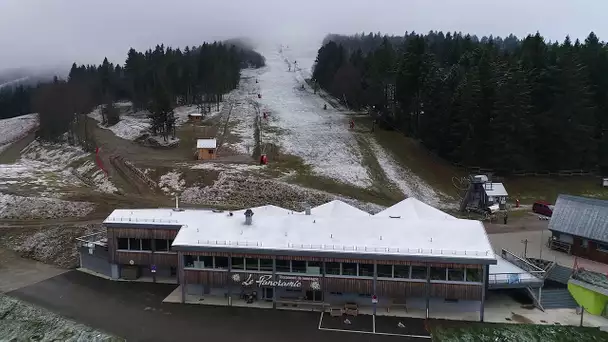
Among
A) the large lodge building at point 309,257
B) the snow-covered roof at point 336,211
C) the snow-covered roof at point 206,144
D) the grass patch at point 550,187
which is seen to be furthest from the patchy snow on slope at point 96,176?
the grass patch at point 550,187

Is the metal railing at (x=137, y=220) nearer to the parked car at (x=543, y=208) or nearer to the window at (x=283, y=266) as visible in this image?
the window at (x=283, y=266)

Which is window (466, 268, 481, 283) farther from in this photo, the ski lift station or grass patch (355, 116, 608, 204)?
grass patch (355, 116, 608, 204)

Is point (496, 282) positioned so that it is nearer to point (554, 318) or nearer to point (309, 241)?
point (554, 318)

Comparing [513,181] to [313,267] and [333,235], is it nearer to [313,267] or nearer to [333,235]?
[333,235]

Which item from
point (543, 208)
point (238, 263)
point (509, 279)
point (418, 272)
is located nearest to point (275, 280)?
point (238, 263)

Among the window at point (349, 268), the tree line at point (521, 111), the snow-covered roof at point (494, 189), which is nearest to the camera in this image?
the window at point (349, 268)

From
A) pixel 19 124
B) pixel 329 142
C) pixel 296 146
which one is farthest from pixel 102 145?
pixel 19 124
